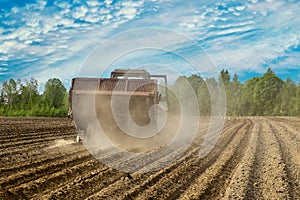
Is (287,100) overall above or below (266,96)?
below

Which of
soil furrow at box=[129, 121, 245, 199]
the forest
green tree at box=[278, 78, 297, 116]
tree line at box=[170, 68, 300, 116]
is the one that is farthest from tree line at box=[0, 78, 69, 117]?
green tree at box=[278, 78, 297, 116]

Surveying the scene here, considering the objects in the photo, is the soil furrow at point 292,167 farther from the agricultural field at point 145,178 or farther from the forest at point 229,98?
the forest at point 229,98

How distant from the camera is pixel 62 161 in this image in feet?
26.3

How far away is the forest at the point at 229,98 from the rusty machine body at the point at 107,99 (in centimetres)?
2672

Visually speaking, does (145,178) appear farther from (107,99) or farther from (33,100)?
(33,100)

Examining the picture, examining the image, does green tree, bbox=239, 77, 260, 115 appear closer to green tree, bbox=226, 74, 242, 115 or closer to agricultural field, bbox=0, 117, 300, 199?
green tree, bbox=226, 74, 242, 115

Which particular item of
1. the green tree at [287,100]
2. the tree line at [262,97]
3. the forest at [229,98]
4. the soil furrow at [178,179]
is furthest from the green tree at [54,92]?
the soil furrow at [178,179]

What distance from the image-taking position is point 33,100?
154 feet

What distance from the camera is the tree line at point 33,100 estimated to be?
40562mm

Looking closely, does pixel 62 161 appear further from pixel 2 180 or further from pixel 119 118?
pixel 119 118

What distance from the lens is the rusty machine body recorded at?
11.5 m

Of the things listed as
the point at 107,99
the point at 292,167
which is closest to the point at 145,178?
the point at 292,167

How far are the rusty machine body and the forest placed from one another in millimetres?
26725

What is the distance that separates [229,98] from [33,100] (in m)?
49.5
